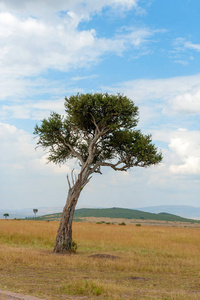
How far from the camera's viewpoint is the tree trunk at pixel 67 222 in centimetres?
2458

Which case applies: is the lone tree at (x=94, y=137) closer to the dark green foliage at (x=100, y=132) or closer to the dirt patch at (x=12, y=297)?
the dark green foliage at (x=100, y=132)

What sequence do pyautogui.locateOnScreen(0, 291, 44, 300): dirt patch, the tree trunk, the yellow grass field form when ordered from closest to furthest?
pyautogui.locateOnScreen(0, 291, 44, 300): dirt patch < the yellow grass field < the tree trunk

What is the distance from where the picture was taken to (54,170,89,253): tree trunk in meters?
24.6

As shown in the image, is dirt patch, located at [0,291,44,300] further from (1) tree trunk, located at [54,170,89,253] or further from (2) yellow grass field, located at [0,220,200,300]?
(1) tree trunk, located at [54,170,89,253]

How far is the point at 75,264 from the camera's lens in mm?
18594

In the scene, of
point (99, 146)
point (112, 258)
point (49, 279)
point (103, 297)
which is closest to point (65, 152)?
point (99, 146)

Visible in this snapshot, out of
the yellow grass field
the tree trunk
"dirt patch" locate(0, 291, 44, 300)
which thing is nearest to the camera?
"dirt patch" locate(0, 291, 44, 300)

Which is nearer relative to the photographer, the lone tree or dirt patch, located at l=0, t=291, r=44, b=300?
dirt patch, located at l=0, t=291, r=44, b=300

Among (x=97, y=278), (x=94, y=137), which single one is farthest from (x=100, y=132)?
(x=97, y=278)

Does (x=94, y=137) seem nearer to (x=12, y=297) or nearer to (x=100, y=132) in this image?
(x=100, y=132)

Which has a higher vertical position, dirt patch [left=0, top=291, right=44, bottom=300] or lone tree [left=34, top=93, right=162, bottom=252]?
lone tree [left=34, top=93, right=162, bottom=252]

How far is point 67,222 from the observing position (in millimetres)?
25109

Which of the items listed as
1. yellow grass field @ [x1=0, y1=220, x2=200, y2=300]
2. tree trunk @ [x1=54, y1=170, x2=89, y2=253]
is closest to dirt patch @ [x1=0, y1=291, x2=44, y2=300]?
yellow grass field @ [x1=0, y1=220, x2=200, y2=300]

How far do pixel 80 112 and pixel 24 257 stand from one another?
501 inches
